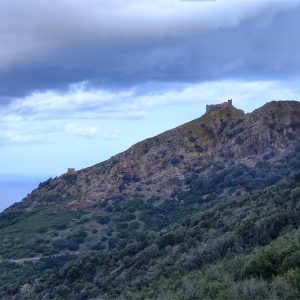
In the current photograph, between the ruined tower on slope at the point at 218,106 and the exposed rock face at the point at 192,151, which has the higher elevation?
the ruined tower on slope at the point at 218,106

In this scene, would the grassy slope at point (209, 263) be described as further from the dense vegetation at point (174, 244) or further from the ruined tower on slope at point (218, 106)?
the ruined tower on slope at point (218, 106)

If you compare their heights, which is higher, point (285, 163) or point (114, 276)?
point (285, 163)

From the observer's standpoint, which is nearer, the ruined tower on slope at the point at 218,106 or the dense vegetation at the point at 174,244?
the dense vegetation at the point at 174,244

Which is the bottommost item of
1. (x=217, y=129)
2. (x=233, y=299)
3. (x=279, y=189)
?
(x=233, y=299)

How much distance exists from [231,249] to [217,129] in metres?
49.5

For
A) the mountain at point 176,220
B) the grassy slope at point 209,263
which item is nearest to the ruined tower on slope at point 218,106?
the mountain at point 176,220

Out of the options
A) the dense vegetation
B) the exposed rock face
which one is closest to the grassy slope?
the dense vegetation

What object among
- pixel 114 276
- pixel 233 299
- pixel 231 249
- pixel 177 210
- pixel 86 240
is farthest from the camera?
pixel 177 210

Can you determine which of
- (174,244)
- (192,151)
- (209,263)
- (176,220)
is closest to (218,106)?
(192,151)

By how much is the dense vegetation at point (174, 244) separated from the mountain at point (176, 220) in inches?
3.0

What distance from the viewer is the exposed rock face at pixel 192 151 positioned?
214 ft

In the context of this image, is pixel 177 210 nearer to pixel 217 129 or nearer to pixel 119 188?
pixel 119 188

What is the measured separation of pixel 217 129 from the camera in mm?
70625

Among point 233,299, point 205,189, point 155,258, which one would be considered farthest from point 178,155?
point 233,299
